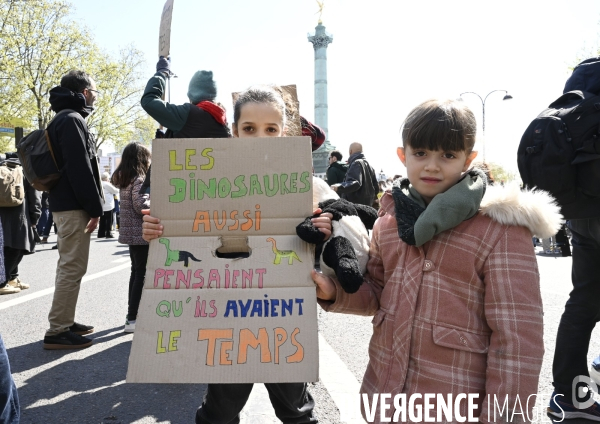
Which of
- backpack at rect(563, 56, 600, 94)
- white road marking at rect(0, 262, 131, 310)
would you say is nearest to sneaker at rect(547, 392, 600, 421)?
backpack at rect(563, 56, 600, 94)

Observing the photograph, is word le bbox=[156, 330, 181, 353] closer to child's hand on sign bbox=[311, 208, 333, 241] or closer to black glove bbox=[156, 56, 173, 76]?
child's hand on sign bbox=[311, 208, 333, 241]

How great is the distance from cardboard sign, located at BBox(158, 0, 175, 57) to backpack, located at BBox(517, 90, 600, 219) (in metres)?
1.93

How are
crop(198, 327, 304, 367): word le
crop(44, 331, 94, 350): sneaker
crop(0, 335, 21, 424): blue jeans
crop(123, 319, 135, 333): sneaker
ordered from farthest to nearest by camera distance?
crop(123, 319, 135, 333): sneaker
crop(44, 331, 94, 350): sneaker
crop(0, 335, 21, 424): blue jeans
crop(198, 327, 304, 367): word le

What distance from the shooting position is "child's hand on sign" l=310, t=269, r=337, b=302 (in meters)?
1.61

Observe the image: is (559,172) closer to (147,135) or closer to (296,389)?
(296,389)

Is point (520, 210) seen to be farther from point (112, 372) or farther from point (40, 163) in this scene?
point (40, 163)

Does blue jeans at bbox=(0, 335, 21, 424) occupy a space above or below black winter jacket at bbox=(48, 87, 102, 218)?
below

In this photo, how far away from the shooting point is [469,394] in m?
1.46

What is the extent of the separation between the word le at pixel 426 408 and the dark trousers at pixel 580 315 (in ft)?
5.04

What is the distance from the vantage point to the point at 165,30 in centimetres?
247

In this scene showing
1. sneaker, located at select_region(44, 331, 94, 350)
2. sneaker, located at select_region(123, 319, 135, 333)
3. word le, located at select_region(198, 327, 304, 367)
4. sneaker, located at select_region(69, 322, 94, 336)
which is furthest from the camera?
Answer: sneaker, located at select_region(123, 319, 135, 333)

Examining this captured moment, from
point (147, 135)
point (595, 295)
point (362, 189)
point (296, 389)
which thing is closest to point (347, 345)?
point (595, 295)

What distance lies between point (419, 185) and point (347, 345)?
259 centimetres

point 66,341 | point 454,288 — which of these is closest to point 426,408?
point 454,288
